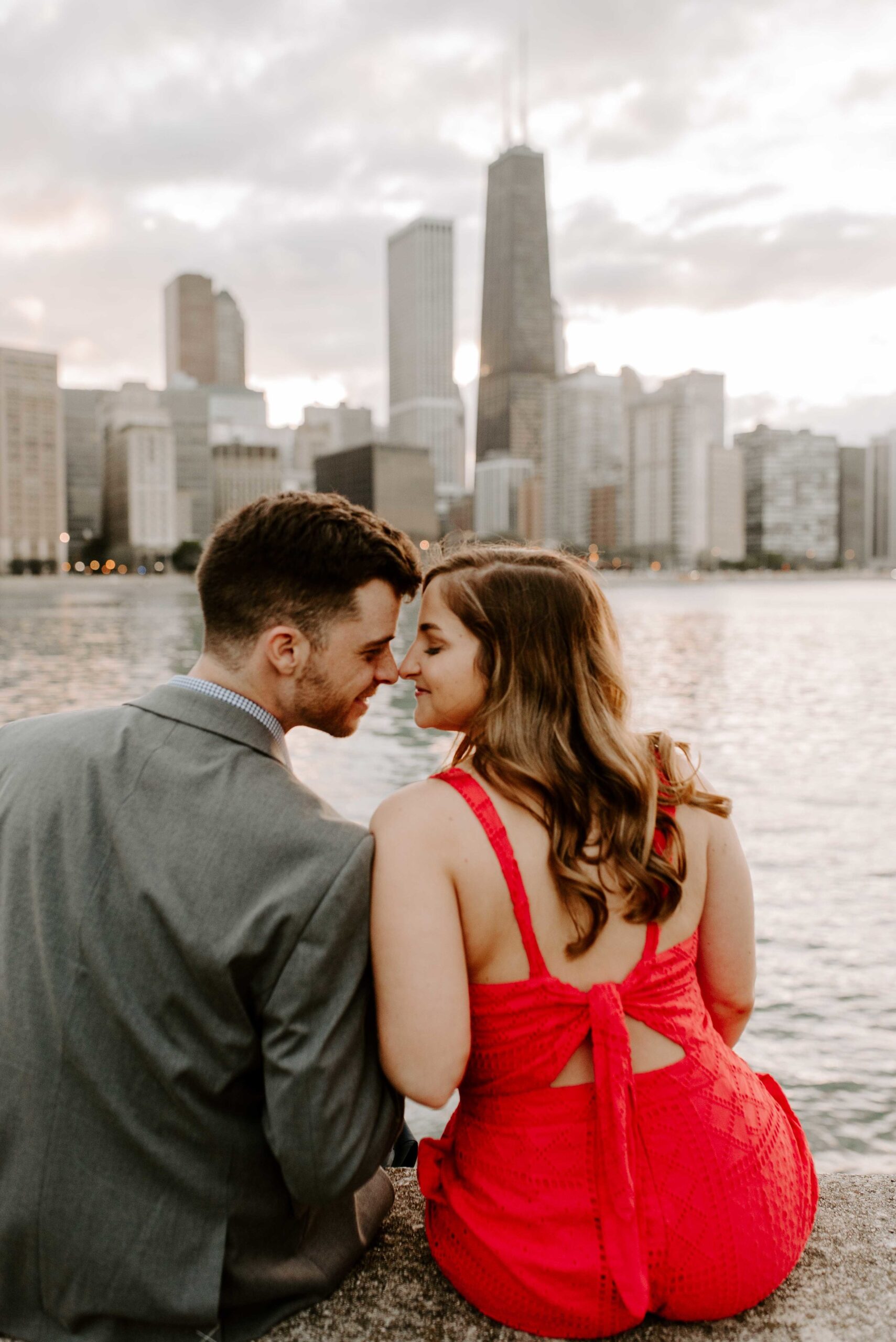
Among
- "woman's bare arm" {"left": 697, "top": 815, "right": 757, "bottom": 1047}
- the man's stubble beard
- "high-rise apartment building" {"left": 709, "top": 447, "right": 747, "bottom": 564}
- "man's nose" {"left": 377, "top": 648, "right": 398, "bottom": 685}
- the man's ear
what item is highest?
"high-rise apartment building" {"left": 709, "top": 447, "right": 747, "bottom": 564}

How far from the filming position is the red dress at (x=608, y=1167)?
1697mm

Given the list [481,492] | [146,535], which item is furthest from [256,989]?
[481,492]

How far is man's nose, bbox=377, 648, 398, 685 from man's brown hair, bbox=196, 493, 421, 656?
6.5 inches

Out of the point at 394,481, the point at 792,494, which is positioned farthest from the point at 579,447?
the point at 394,481

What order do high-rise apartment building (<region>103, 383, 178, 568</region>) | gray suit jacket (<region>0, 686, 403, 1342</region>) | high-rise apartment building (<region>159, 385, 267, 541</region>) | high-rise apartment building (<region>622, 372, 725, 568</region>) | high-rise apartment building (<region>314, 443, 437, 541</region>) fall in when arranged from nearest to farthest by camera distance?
gray suit jacket (<region>0, 686, 403, 1342</region>) < high-rise apartment building (<region>314, 443, 437, 541</region>) < high-rise apartment building (<region>103, 383, 178, 568</region>) < high-rise apartment building (<region>159, 385, 267, 541</region>) < high-rise apartment building (<region>622, 372, 725, 568</region>)

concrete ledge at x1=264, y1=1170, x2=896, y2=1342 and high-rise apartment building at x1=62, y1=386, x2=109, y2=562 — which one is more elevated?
high-rise apartment building at x1=62, y1=386, x2=109, y2=562

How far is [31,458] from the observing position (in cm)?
12812

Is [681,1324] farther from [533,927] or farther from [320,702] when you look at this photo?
[320,702]

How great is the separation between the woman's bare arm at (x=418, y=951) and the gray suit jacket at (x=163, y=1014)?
0.04 metres

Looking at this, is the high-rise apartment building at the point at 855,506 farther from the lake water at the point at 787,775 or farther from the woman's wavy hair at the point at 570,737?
the woman's wavy hair at the point at 570,737

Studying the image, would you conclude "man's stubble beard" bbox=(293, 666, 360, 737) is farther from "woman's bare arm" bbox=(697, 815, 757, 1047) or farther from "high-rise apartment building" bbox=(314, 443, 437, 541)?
"high-rise apartment building" bbox=(314, 443, 437, 541)

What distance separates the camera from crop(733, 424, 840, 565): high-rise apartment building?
150750 millimetres

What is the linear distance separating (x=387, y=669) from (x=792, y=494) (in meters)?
159

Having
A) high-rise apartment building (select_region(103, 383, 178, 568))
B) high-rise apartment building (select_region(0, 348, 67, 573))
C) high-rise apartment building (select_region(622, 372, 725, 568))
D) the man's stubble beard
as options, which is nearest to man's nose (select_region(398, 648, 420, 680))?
the man's stubble beard
